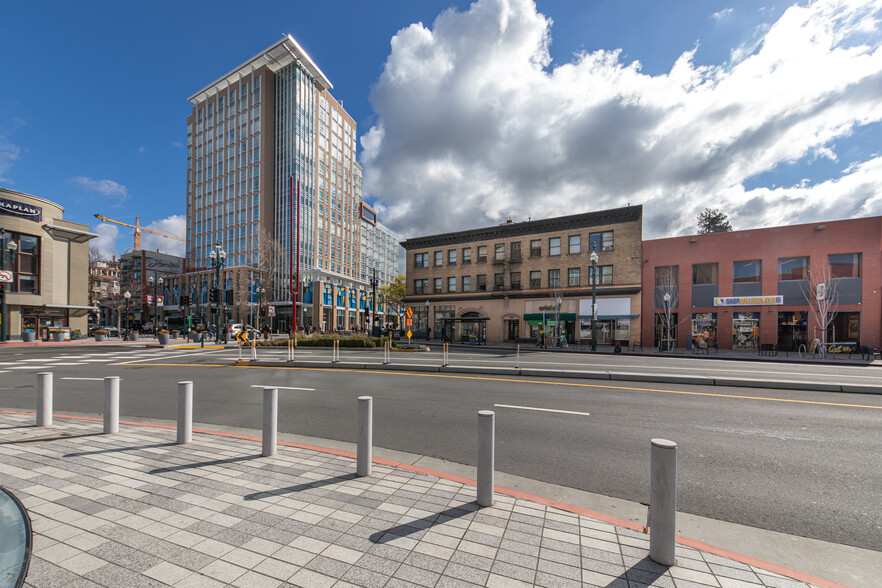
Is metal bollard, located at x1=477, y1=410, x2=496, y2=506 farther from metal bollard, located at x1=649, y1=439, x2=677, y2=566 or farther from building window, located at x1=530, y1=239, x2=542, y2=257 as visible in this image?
building window, located at x1=530, y1=239, x2=542, y2=257

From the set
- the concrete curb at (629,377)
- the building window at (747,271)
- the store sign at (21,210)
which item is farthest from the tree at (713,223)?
the store sign at (21,210)

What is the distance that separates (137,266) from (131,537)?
114m

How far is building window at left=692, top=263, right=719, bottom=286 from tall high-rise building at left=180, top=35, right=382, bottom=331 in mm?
52522

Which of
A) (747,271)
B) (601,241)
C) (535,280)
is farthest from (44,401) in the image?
(747,271)

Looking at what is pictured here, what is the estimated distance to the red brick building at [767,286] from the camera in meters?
25.0

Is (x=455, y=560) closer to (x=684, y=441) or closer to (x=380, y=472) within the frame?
(x=380, y=472)

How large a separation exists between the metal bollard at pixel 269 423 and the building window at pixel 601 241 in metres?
32.6

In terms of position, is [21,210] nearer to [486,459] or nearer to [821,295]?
[486,459]

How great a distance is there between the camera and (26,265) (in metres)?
36.1

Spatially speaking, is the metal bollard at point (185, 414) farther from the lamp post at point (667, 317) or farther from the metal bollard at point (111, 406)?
the lamp post at point (667, 317)

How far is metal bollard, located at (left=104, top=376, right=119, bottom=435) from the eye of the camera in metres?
5.58

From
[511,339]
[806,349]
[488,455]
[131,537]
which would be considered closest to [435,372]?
[488,455]

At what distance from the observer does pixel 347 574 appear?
2438 mm

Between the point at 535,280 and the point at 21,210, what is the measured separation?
52.2 meters
